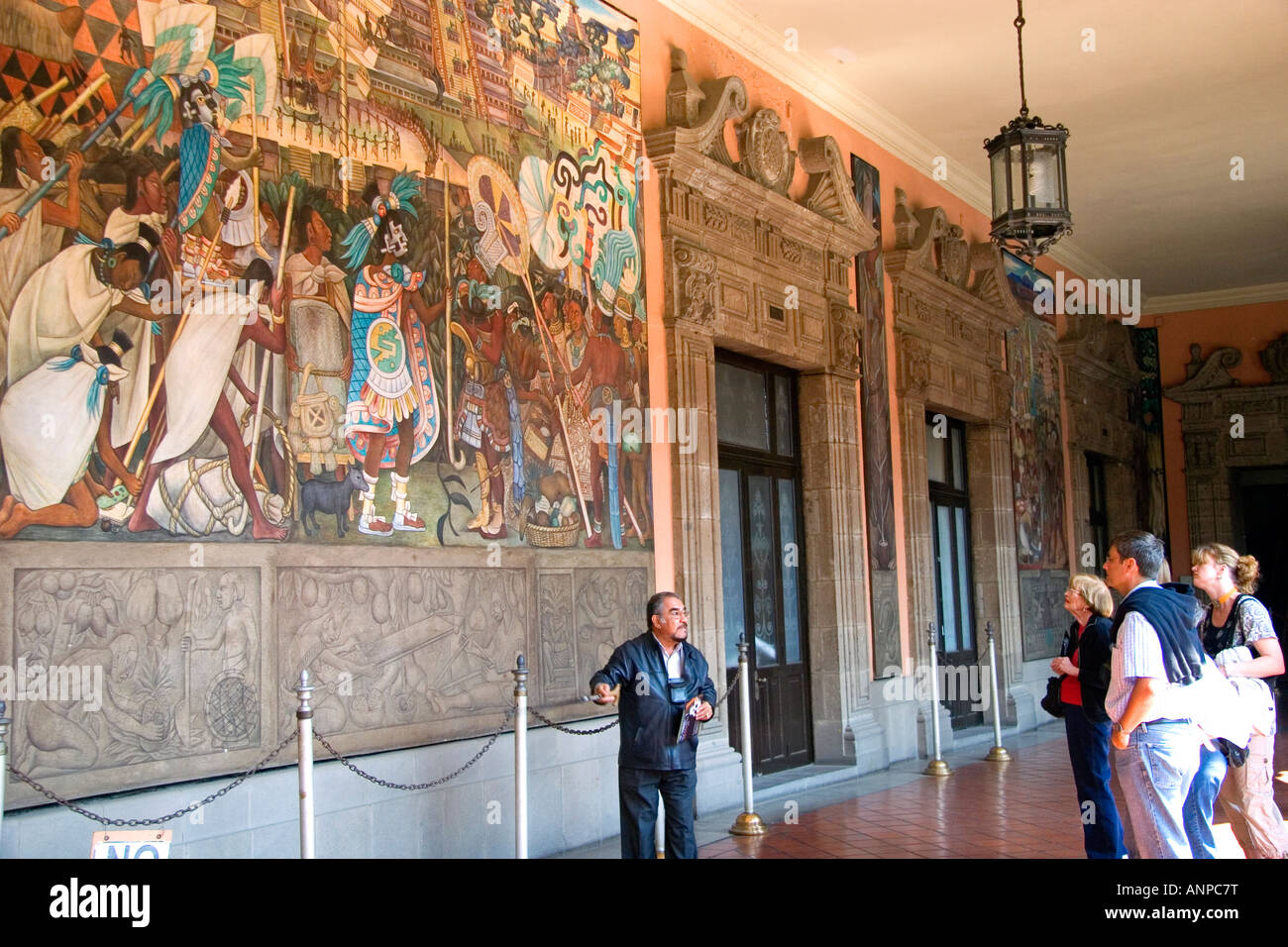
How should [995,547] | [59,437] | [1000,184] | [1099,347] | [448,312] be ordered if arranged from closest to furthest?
[59,437] → [448,312] → [1000,184] → [995,547] → [1099,347]

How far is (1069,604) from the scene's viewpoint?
6383mm

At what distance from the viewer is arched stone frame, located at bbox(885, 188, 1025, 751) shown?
12875mm

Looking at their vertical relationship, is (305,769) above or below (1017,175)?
below

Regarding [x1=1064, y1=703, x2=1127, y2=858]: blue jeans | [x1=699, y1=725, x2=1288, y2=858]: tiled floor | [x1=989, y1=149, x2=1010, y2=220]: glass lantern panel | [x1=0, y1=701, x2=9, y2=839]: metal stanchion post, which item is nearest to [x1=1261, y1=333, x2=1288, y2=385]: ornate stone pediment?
[x1=699, y1=725, x2=1288, y2=858]: tiled floor

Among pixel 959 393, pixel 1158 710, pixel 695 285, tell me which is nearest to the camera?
pixel 1158 710

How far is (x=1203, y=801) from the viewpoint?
17.0 ft

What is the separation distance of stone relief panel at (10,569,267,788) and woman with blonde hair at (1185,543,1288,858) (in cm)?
423

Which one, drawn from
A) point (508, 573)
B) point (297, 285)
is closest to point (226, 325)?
point (297, 285)

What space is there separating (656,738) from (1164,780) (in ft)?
7.57

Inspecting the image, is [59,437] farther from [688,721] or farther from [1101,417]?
[1101,417]

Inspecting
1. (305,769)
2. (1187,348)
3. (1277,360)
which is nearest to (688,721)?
(305,769)

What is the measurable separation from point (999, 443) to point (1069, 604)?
9.25 m

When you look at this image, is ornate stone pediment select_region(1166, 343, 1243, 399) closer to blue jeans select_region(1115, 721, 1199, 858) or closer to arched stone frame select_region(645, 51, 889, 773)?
arched stone frame select_region(645, 51, 889, 773)
